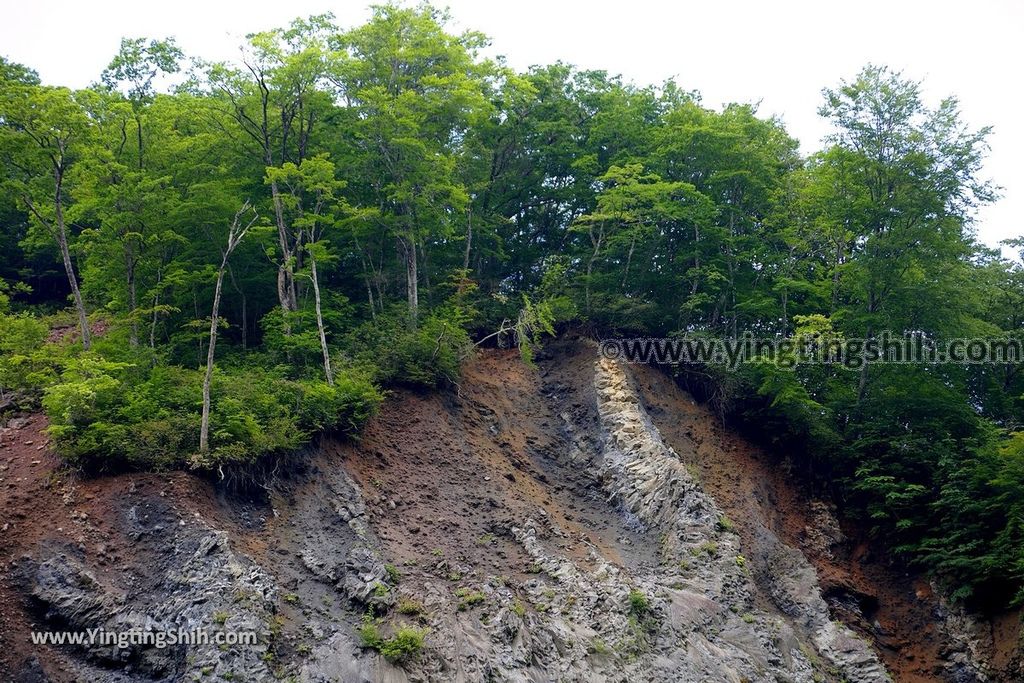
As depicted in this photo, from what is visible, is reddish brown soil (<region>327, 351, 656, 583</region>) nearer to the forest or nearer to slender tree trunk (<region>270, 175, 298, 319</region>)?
the forest

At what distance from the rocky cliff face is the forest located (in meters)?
1.54

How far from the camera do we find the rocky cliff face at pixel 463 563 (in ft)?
47.0

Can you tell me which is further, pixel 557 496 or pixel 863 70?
pixel 863 70

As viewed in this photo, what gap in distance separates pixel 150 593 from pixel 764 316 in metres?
18.6

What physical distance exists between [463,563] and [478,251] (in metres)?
11.6

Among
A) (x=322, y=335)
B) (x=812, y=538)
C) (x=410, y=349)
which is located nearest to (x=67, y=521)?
(x=322, y=335)

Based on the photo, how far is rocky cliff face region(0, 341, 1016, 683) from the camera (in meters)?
14.3

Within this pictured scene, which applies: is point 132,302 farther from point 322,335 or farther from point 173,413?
point 173,413

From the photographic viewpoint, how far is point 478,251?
26703 mm

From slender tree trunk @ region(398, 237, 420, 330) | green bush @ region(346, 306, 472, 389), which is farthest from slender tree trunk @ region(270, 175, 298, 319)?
slender tree trunk @ region(398, 237, 420, 330)

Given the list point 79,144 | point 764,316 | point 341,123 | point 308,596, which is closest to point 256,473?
point 308,596

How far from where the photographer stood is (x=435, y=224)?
23938 millimetres

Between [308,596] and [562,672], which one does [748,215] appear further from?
[308,596]

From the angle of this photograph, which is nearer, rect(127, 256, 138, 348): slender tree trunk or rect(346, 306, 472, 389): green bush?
rect(127, 256, 138, 348): slender tree trunk
